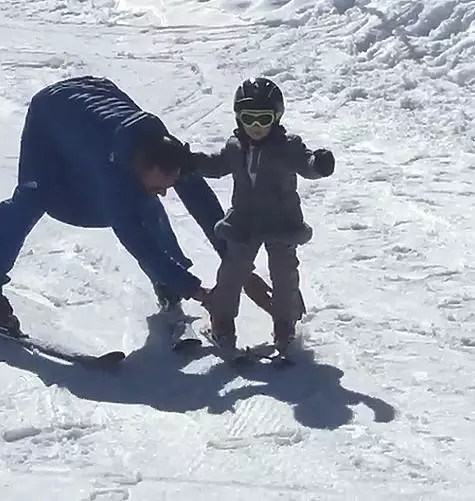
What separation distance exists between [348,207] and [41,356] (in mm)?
2347

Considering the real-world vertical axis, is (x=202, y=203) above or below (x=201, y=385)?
above

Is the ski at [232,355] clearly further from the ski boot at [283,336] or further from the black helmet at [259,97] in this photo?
the black helmet at [259,97]

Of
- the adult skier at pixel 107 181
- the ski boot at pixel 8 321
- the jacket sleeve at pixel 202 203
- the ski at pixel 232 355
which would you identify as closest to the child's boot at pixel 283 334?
the ski at pixel 232 355

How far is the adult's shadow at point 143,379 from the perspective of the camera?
5.05 metres

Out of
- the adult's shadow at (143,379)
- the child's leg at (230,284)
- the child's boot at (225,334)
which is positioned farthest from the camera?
the child's boot at (225,334)

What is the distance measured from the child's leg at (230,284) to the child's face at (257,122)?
0.47 m

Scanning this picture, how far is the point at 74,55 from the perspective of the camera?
1072cm

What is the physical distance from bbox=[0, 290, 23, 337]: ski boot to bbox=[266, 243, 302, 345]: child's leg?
1.13 metres

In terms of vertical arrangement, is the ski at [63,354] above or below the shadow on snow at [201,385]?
above

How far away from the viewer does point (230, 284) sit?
538 cm

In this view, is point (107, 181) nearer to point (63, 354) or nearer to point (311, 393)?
point (63, 354)

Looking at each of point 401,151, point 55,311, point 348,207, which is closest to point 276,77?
point 401,151

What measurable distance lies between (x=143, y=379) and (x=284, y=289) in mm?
682

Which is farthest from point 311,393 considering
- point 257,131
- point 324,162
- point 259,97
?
point 259,97
